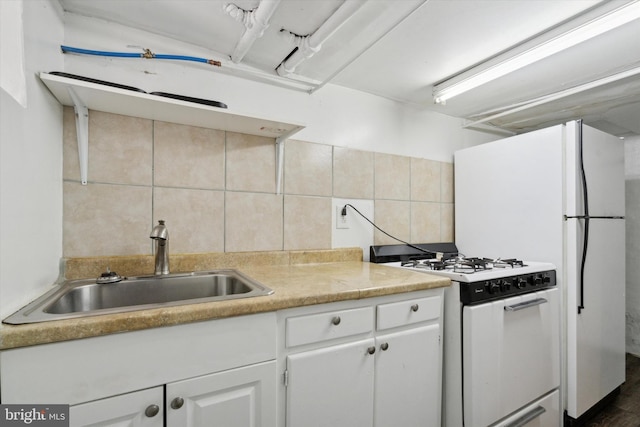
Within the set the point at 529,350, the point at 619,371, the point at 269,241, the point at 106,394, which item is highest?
the point at 269,241

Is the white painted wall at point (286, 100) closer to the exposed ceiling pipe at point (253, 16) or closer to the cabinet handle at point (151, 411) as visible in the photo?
the exposed ceiling pipe at point (253, 16)

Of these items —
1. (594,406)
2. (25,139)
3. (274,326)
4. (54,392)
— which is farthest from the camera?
(594,406)

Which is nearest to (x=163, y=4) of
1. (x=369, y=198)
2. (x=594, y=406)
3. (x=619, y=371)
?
(x=369, y=198)

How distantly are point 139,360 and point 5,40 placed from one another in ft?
3.11

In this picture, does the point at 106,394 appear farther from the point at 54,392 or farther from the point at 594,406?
the point at 594,406

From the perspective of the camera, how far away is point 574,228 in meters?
1.72

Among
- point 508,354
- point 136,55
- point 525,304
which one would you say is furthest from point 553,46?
point 136,55

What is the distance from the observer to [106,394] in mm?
780

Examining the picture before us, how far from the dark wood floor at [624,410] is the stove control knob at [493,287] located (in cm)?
128

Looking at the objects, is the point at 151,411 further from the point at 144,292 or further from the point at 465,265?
the point at 465,265

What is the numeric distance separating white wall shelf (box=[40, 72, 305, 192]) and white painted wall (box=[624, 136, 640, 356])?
137 inches

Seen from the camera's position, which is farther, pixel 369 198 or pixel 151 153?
pixel 369 198

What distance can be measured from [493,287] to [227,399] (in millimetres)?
1297

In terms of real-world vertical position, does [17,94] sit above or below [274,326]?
above
